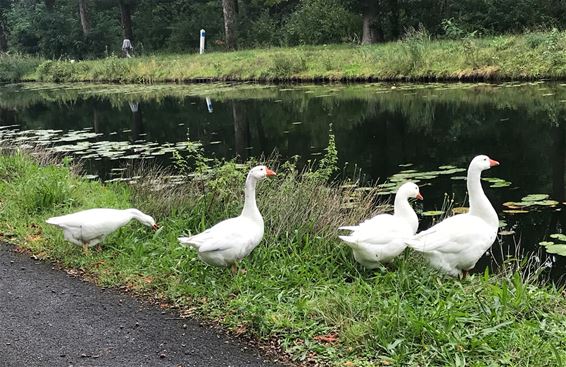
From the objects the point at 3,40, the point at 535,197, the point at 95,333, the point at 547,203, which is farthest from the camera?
the point at 3,40

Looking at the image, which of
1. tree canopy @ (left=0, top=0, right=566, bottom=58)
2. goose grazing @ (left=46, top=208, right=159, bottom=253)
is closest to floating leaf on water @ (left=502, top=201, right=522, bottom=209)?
goose grazing @ (left=46, top=208, right=159, bottom=253)

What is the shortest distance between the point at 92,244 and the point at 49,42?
48443mm

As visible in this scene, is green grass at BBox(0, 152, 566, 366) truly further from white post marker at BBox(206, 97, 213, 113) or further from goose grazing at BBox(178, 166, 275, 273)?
white post marker at BBox(206, 97, 213, 113)

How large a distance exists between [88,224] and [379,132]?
1014 cm

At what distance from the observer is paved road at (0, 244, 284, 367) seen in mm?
4375

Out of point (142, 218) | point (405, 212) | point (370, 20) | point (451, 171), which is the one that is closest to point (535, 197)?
point (451, 171)

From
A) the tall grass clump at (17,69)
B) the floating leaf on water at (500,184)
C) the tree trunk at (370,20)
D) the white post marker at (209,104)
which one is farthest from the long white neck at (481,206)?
the tall grass clump at (17,69)

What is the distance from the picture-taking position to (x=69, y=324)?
4.98 m

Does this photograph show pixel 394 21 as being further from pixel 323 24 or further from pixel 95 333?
pixel 95 333

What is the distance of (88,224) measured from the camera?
6328 millimetres

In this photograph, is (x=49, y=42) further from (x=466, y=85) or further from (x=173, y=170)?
(x=173, y=170)

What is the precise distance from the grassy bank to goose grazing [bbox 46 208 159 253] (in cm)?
1746

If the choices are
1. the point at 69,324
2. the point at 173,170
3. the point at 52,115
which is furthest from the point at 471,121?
the point at 52,115

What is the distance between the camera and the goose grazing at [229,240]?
17.6 feet
